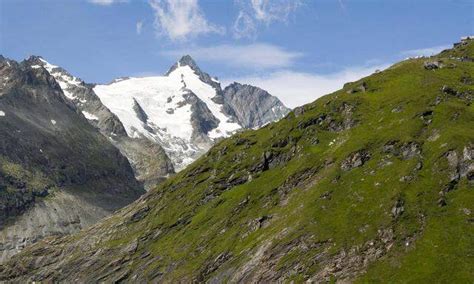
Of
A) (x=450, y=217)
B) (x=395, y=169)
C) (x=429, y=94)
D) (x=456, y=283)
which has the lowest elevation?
(x=456, y=283)

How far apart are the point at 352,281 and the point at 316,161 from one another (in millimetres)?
64277

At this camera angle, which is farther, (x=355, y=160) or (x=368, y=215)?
(x=355, y=160)

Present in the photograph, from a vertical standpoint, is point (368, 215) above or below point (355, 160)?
below

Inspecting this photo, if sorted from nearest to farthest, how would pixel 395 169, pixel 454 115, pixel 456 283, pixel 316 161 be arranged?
pixel 456 283
pixel 395 169
pixel 454 115
pixel 316 161

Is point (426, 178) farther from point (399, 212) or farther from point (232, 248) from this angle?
point (232, 248)

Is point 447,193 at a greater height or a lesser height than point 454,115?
lesser

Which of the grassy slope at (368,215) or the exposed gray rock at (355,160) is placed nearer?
the grassy slope at (368,215)

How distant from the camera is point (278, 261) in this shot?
154m

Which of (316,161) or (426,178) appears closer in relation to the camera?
(426,178)

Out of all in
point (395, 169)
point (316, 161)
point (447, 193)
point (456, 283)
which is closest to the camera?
point (456, 283)

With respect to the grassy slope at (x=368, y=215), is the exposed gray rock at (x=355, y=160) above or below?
above

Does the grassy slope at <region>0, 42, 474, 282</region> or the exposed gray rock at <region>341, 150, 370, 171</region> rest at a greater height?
the exposed gray rock at <region>341, 150, 370, 171</region>

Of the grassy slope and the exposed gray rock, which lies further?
the exposed gray rock

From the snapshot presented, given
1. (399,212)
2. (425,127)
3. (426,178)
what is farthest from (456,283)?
(425,127)
